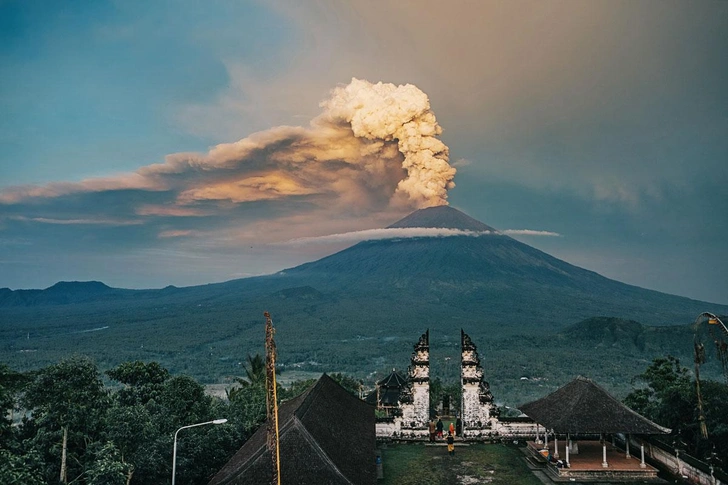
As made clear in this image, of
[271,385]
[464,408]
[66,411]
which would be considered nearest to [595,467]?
[464,408]

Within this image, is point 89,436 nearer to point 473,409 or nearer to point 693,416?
point 473,409

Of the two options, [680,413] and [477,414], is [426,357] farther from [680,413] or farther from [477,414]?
[680,413]

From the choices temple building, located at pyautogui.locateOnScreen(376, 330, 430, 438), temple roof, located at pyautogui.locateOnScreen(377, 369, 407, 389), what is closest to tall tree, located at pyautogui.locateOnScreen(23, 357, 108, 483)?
temple building, located at pyautogui.locateOnScreen(376, 330, 430, 438)

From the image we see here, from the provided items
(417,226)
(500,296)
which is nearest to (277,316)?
(500,296)

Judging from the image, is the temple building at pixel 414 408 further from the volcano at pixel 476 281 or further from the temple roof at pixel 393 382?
the volcano at pixel 476 281

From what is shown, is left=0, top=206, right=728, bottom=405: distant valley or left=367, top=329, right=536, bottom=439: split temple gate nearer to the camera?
left=367, top=329, right=536, bottom=439: split temple gate

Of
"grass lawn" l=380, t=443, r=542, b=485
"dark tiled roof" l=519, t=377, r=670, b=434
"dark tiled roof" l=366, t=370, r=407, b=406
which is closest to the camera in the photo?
"grass lawn" l=380, t=443, r=542, b=485

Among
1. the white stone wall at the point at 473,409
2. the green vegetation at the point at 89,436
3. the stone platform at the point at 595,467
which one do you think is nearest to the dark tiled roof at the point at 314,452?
the green vegetation at the point at 89,436

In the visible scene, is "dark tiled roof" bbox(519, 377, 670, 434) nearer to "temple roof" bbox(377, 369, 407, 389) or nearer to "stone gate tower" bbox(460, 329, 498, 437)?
"stone gate tower" bbox(460, 329, 498, 437)
